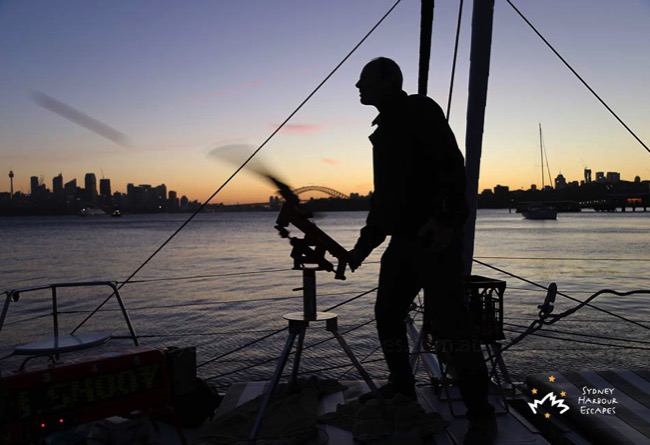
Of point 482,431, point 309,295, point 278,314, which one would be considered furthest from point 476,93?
point 278,314

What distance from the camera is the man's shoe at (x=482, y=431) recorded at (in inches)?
119

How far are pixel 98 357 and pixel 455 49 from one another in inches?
159

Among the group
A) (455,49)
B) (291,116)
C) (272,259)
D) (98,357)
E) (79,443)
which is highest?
(455,49)

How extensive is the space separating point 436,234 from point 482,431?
1.21 meters

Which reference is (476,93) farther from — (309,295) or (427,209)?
(309,295)

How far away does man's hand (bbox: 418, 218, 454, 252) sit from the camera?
291 centimetres

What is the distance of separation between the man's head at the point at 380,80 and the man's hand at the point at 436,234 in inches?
33.8

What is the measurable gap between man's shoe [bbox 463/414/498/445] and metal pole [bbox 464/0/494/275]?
1545 millimetres

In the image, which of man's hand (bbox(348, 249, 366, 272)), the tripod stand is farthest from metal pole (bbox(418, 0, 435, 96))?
the tripod stand

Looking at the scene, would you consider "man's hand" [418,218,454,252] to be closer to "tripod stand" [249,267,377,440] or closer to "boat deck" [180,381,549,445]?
"tripod stand" [249,267,377,440]

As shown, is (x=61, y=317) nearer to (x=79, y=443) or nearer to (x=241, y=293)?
(x=241, y=293)

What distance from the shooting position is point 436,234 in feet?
9.58

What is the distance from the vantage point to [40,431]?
2.59 m

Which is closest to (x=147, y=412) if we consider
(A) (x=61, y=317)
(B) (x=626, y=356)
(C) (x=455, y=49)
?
(C) (x=455, y=49)
